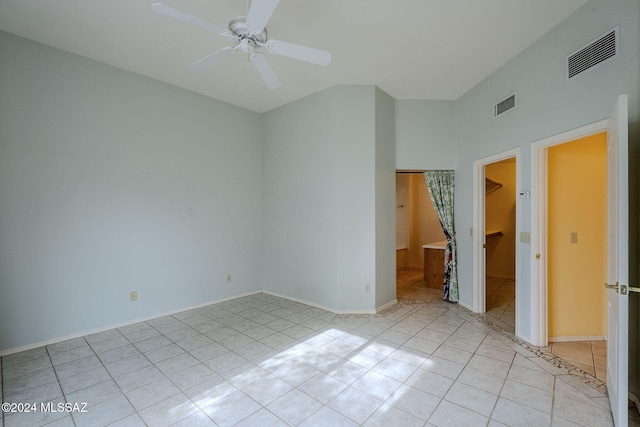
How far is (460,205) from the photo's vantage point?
425 cm

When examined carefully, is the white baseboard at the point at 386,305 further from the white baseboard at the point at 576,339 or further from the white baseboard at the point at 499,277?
the white baseboard at the point at 499,277

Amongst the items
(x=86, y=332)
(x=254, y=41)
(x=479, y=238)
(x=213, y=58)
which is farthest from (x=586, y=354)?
(x=86, y=332)

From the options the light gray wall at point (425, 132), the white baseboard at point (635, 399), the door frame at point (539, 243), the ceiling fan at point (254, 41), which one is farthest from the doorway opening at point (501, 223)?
the ceiling fan at point (254, 41)

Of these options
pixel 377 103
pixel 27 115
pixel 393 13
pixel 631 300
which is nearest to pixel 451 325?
pixel 631 300

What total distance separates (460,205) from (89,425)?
4.65 metres

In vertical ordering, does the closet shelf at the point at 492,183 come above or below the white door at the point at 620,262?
A: above

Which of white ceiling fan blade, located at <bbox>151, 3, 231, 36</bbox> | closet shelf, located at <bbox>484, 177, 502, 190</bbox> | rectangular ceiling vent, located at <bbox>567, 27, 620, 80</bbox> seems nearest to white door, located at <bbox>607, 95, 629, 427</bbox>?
rectangular ceiling vent, located at <bbox>567, 27, 620, 80</bbox>

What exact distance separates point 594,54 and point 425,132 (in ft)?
7.15

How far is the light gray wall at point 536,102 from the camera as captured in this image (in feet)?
6.73

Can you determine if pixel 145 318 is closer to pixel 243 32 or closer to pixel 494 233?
pixel 243 32

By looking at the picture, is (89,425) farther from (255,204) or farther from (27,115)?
(255,204)

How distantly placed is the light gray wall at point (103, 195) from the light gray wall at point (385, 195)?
92.3 inches

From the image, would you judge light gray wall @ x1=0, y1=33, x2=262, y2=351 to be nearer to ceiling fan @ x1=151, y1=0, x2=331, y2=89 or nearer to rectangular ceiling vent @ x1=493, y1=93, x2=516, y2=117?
ceiling fan @ x1=151, y1=0, x2=331, y2=89

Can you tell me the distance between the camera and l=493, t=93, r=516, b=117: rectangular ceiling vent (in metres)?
3.14
